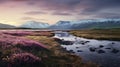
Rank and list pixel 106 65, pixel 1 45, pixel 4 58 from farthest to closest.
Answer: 1. pixel 1 45
2. pixel 106 65
3. pixel 4 58

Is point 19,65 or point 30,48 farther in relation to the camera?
point 30,48

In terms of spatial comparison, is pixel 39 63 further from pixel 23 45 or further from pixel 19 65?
pixel 23 45

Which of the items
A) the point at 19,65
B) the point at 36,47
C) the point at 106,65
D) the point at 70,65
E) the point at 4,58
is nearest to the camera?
the point at 19,65

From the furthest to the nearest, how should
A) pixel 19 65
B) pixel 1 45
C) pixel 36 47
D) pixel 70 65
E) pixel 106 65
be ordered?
pixel 36 47 → pixel 1 45 → pixel 106 65 → pixel 70 65 → pixel 19 65

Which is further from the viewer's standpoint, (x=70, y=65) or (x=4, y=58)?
(x=70, y=65)

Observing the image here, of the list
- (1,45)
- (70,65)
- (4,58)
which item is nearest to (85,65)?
(70,65)

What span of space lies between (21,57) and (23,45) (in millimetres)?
7049

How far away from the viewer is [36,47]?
27.0m

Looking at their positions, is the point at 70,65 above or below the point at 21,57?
below

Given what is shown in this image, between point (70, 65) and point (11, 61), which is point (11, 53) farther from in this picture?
point (70, 65)

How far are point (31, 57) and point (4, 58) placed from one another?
8.16 feet


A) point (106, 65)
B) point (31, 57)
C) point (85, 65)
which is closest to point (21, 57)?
point (31, 57)

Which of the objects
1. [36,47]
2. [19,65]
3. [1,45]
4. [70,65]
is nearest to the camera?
[19,65]

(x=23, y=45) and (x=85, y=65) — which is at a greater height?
(x=23, y=45)
